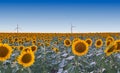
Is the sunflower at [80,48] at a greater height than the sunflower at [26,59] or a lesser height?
greater

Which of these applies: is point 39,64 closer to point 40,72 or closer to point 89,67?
point 40,72

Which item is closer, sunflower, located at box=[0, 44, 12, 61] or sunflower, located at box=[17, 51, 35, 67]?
sunflower, located at box=[17, 51, 35, 67]

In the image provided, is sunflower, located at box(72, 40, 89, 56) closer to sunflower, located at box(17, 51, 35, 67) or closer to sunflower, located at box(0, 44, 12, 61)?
sunflower, located at box(17, 51, 35, 67)

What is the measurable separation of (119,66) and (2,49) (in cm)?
224

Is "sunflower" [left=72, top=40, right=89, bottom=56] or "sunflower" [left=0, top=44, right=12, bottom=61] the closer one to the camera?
"sunflower" [left=72, top=40, right=89, bottom=56]

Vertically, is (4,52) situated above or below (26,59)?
above

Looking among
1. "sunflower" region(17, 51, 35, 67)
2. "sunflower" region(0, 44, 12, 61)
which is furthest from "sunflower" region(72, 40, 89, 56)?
"sunflower" region(0, 44, 12, 61)

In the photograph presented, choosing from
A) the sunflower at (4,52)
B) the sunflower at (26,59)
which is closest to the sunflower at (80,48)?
the sunflower at (26,59)

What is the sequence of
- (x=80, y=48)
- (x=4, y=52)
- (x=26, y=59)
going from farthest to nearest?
(x=4, y=52)
(x=80, y=48)
(x=26, y=59)

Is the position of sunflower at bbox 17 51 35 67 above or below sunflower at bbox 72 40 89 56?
below

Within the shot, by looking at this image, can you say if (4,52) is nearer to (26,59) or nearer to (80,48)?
(26,59)

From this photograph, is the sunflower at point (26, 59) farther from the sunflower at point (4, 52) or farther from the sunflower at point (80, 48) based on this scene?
the sunflower at point (80, 48)

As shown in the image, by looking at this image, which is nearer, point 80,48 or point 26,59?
point 26,59

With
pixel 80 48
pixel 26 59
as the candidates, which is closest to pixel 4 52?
pixel 26 59
